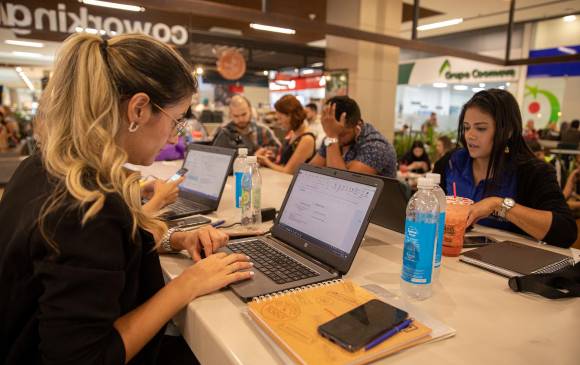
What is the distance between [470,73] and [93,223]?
36.8 feet

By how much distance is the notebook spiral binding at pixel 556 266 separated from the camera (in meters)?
1.11

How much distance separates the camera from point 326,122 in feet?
8.62

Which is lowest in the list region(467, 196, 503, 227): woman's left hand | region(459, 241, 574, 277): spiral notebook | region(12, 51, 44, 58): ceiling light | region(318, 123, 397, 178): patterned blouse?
region(459, 241, 574, 277): spiral notebook

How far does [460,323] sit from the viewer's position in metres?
0.86

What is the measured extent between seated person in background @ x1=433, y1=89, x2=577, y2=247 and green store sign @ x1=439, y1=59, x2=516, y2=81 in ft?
30.6

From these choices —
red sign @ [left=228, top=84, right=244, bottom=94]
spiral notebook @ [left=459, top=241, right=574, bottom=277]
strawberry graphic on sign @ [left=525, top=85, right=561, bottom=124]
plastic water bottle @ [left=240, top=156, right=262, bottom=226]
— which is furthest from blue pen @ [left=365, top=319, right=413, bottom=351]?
red sign @ [left=228, top=84, right=244, bottom=94]

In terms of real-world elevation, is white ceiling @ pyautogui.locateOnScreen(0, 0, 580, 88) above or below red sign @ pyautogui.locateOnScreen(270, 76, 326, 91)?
above

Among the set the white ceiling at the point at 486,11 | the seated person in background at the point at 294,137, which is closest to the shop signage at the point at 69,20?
the seated person in background at the point at 294,137

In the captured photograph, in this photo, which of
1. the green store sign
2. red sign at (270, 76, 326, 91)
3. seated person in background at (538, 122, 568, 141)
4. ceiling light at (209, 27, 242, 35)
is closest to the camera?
seated person in background at (538, 122, 568, 141)

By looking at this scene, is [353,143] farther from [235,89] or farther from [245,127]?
[235,89]

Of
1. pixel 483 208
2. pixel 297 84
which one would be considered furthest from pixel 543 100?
pixel 483 208

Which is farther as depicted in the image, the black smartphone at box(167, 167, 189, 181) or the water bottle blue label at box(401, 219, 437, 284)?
the black smartphone at box(167, 167, 189, 181)

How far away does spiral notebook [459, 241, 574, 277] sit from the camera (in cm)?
113

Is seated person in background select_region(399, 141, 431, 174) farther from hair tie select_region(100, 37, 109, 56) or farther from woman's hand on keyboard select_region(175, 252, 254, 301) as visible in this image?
hair tie select_region(100, 37, 109, 56)
